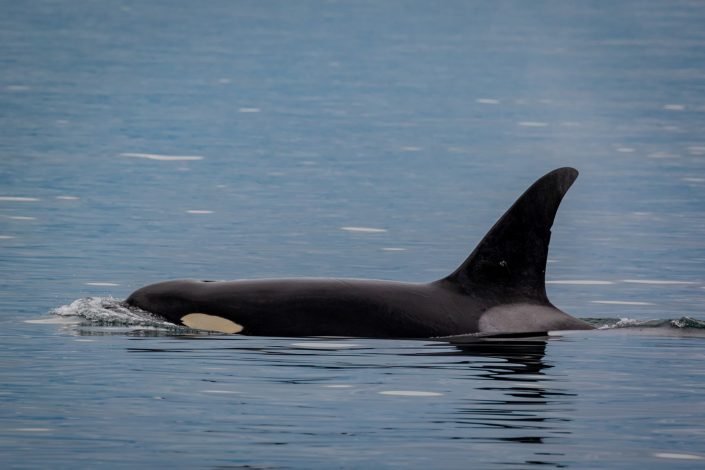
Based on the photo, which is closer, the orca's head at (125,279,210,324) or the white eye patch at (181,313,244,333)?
the white eye patch at (181,313,244,333)

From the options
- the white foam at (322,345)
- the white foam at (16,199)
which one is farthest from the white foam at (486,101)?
the white foam at (322,345)

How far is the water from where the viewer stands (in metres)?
12.6

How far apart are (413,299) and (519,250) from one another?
973mm

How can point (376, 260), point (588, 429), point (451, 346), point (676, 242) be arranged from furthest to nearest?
point (676, 242), point (376, 260), point (451, 346), point (588, 429)

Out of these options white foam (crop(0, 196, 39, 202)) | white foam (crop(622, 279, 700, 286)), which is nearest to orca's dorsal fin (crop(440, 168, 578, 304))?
white foam (crop(622, 279, 700, 286))

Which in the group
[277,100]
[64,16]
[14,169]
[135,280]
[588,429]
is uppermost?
[64,16]

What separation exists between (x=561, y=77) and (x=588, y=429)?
177 ft

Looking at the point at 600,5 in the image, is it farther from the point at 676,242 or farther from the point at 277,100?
the point at 676,242

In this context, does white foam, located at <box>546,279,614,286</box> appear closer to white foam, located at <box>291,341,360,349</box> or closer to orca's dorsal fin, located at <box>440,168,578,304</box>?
orca's dorsal fin, located at <box>440,168,578,304</box>

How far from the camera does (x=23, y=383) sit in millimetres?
14070

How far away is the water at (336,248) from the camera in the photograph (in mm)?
12555

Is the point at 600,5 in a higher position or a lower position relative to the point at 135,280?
higher

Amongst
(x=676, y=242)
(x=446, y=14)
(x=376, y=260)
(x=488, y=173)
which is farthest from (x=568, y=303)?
(x=446, y=14)

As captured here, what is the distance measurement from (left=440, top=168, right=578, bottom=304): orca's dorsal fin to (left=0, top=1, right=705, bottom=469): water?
0.58m
